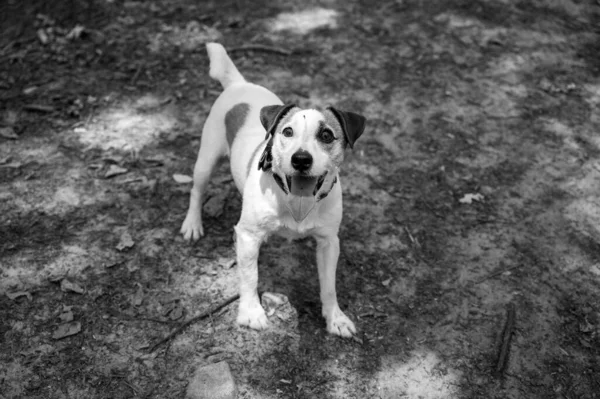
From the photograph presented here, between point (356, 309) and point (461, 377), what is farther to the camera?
point (356, 309)

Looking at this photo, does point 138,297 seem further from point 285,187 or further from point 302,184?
point 302,184

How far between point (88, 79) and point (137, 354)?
4137 millimetres

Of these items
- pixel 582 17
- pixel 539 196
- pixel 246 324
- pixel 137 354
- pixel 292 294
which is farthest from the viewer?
pixel 582 17

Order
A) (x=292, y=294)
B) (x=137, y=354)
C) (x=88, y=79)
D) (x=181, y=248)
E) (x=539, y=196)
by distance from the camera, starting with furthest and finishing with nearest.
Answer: (x=88, y=79), (x=539, y=196), (x=181, y=248), (x=292, y=294), (x=137, y=354)

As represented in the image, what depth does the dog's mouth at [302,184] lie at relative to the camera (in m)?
3.55

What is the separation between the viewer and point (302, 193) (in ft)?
11.8

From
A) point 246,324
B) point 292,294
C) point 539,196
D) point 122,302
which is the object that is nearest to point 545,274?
point 539,196

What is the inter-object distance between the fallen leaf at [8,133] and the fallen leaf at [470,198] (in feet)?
14.9

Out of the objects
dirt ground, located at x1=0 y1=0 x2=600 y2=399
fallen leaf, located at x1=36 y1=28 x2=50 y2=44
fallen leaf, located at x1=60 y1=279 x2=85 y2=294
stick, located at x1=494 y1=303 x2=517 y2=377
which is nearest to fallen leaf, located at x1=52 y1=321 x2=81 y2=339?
dirt ground, located at x1=0 y1=0 x2=600 y2=399

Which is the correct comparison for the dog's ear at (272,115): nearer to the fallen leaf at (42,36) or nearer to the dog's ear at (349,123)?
the dog's ear at (349,123)

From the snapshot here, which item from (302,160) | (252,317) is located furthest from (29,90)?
(302,160)

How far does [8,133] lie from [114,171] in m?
1.35

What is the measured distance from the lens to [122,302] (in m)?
4.39

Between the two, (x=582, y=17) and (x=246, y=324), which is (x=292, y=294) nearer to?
(x=246, y=324)
